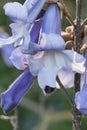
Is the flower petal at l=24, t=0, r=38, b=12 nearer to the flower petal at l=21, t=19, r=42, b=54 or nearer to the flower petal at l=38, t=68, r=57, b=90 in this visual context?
the flower petal at l=21, t=19, r=42, b=54

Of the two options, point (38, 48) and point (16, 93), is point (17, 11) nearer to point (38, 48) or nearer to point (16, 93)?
point (38, 48)

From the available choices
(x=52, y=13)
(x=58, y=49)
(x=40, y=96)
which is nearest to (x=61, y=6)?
(x=52, y=13)

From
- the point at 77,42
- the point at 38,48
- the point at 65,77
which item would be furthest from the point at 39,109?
the point at 38,48

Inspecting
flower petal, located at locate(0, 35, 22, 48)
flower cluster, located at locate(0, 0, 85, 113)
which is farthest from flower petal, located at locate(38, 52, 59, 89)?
flower petal, located at locate(0, 35, 22, 48)

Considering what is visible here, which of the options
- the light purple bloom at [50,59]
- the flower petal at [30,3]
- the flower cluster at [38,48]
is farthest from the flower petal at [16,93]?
the flower petal at [30,3]

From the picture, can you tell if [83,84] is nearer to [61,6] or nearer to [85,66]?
[85,66]

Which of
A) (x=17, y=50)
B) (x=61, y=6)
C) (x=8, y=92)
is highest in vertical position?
(x=61, y=6)
